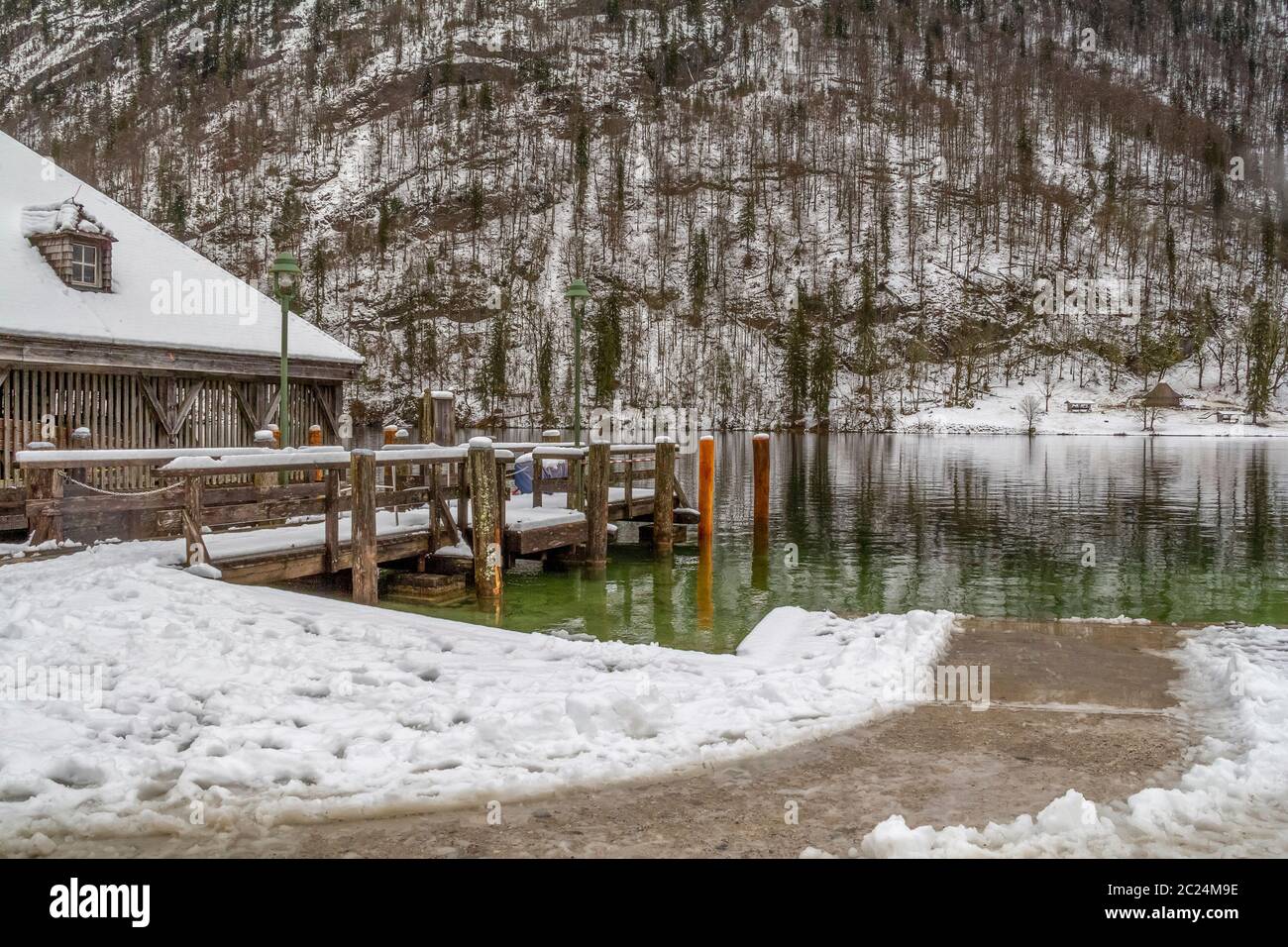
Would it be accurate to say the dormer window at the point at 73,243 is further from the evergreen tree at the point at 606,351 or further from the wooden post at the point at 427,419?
the evergreen tree at the point at 606,351

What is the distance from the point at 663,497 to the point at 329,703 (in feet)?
47.8

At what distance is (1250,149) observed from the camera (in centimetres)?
16800

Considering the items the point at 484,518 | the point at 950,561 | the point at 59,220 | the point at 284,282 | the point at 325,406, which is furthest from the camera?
the point at 325,406

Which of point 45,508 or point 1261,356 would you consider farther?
point 1261,356

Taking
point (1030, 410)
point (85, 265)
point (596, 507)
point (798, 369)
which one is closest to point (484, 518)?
point (596, 507)

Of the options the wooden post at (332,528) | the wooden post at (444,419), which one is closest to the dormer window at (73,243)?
the wooden post at (444,419)

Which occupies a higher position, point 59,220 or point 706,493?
point 59,220

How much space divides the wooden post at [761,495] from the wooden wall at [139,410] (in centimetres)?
1078

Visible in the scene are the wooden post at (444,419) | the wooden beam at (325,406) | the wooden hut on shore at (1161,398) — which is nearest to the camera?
the wooden post at (444,419)

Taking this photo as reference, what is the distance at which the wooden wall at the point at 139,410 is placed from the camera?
56.2 ft

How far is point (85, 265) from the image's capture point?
18891mm

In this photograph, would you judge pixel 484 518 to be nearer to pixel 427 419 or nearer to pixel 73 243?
pixel 427 419
